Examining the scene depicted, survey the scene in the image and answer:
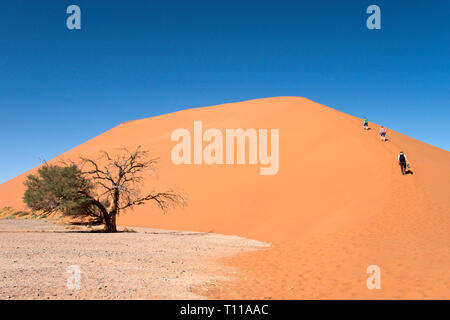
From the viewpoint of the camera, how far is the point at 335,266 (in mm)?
9531

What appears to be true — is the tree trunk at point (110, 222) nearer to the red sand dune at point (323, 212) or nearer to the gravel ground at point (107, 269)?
the gravel ground at point (107, 269)

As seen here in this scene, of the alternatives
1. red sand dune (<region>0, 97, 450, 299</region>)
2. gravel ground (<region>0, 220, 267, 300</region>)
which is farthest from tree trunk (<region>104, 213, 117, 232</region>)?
red sand dune (<region>0, 97, 450, 299</region>)

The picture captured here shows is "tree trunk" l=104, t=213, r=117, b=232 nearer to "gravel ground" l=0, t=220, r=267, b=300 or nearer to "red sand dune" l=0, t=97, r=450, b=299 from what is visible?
"gravel ground" l=0, t=220, r=267, b=300

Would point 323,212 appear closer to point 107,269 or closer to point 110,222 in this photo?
point 110,222

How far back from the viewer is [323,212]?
55.8 feet

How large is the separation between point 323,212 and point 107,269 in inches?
474

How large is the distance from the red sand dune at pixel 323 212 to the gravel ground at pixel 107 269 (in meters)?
0.99

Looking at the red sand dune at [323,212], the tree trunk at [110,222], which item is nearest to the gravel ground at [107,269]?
the red sand dune at [323,212]

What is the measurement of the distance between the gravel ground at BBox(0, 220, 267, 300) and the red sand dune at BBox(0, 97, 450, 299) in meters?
0.99

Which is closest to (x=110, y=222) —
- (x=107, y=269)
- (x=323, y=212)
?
(x=107, y=269)

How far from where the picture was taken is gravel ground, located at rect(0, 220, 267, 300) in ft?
19.5
